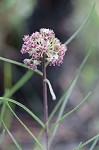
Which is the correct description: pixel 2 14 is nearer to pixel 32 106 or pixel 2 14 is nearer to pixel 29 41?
pixel 32 106

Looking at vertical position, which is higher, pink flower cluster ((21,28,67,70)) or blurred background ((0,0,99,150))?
blurred background ((0,0,99,150))

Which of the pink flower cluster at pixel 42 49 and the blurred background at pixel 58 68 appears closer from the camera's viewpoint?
the pink flower cluster at pixel 42 49

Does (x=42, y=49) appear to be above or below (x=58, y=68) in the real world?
below

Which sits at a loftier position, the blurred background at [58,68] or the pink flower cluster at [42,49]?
the blurred background at [58,68]

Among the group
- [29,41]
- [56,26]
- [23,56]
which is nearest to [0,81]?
[23,56]

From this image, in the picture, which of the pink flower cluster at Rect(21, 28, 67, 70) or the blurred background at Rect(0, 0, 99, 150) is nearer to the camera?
the pink flower cluster at Rect(21, 28, 67, 70)
